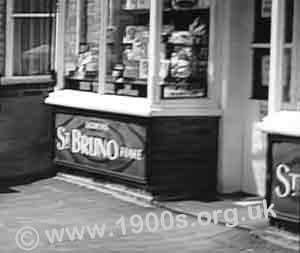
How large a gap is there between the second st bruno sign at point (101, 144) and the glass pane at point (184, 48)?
674 mm

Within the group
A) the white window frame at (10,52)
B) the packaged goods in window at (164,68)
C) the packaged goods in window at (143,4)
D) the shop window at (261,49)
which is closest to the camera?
the shop window at (261,49)

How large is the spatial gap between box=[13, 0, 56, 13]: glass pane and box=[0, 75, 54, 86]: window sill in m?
0.99

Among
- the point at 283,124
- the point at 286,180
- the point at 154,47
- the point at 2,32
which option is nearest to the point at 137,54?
the point at 154,47

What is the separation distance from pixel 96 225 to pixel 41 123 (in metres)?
3.95

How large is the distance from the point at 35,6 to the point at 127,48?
114 inches

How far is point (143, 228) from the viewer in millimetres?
8953

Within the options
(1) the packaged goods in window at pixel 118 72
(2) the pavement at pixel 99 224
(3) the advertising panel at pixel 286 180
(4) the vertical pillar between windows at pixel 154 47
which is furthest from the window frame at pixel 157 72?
(3) the advertising panel at pixel 286 180

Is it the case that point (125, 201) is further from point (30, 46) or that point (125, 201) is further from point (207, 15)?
point (30, 46)

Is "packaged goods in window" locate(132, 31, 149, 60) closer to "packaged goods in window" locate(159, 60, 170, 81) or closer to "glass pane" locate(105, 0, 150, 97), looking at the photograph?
"glass pane" locate(105, 0, 150, 97)

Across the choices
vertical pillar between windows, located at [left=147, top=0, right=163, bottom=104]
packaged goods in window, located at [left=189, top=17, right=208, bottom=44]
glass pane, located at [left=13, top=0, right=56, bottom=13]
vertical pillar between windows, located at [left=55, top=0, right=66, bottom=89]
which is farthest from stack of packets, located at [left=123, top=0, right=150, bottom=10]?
glass pane, located at [left=13, top=0, right=56, bottom=13]

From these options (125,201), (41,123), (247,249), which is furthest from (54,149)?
(247,249)

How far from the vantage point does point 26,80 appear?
1282 cm

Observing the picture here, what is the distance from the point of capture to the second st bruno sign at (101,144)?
1023cm

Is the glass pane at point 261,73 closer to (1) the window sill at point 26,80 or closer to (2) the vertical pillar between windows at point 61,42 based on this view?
(2) the vertical pillar between windows at point 61,42
